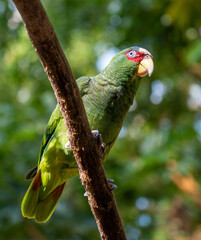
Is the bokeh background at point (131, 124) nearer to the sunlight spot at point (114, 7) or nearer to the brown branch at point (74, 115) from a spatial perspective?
the sunlight spot at point (114, 7)

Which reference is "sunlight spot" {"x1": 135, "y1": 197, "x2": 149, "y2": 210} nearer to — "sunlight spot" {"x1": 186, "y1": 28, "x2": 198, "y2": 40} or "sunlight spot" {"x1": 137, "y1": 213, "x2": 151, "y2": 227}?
"sunlight spot" {"x1": 137, "y1": 213, "x2": 151, "y2": 227}

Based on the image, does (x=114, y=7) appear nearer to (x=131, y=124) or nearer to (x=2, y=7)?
(x=2, y=7)

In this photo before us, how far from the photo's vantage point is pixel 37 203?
1665 millimetres

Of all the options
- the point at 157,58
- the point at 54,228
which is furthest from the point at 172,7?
the point at 54,228

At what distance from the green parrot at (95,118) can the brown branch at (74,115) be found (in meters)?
0.25

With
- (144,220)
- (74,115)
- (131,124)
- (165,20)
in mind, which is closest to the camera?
(74,115)

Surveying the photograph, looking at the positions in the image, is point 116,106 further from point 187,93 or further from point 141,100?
point 187,93

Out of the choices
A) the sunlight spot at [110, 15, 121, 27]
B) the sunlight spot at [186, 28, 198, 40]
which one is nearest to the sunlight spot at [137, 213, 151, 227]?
the sunlight spot at [186, 28, 198, 40]

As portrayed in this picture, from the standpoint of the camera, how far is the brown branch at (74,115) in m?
0.92

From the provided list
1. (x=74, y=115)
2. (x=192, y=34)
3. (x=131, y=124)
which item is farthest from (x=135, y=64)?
(x=131, y=124)

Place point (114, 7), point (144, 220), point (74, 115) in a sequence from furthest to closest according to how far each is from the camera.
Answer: point (144, 220) < point (114, 7) < point (74, 115)

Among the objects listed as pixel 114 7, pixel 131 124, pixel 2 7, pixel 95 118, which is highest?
pixel 2 7

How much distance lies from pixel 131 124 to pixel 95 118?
213cm

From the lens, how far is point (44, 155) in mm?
1574
